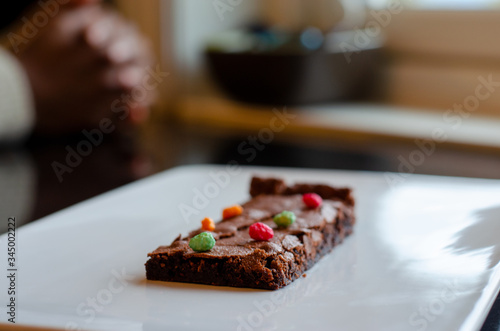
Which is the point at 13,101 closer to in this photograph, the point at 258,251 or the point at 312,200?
the point at 312,200

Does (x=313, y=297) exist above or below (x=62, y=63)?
below

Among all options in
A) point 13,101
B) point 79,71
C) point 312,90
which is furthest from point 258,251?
point 312,90

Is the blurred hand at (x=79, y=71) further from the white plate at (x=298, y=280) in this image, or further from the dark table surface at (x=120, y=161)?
the white plate at (x=298, y=280)

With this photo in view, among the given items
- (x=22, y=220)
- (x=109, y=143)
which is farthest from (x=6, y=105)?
(x=22, y=220)

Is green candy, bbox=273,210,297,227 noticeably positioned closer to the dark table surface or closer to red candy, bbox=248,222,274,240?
red candy, bbox=248,222,274,240

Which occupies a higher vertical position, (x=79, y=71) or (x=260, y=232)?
(x=79, y=71)

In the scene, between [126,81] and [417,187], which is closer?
[417,187]

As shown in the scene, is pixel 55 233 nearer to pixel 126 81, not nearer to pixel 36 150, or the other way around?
pixel 36 150
